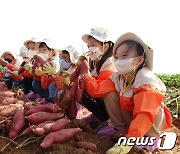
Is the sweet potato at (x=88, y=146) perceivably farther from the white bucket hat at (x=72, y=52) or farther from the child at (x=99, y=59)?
the white bucket hat at (x=72, y=52)

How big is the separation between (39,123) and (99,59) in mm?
1083

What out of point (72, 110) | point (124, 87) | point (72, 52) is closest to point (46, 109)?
point (72, 110)

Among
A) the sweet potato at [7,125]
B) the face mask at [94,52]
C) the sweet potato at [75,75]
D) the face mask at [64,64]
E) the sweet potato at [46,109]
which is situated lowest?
the sweet potato at [7,125]

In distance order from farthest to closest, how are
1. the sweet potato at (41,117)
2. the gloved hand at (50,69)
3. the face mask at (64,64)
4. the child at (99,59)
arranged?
the face mask at (64,64), the gloved hand at (50,69), the child at (99,59), the sweet potato at (41,117)

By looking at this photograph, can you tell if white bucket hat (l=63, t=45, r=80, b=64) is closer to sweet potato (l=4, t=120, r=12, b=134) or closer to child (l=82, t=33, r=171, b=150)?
child (l=82, t=33, r=171, b=150)

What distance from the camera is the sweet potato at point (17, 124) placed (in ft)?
10.3

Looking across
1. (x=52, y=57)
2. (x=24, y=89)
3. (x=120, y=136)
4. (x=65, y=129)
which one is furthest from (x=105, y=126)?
(x=24, y=89)

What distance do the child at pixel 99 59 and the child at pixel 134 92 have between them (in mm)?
287

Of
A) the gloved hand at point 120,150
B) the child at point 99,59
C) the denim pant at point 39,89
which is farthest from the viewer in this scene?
the denim pant at point 39,89

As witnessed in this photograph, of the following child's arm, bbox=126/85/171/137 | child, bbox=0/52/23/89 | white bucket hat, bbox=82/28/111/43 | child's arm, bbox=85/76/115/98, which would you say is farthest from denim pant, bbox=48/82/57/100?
child's arm, bbox=126/85/171/137

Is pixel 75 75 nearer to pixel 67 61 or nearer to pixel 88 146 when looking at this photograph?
pixel 88 146

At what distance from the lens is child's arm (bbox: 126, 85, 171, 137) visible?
2.84m

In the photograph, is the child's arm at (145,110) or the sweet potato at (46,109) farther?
the sweet potato at (46,109)

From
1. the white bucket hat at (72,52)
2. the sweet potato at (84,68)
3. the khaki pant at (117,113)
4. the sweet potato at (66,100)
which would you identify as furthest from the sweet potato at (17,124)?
the white bucket hat at (72,52)
